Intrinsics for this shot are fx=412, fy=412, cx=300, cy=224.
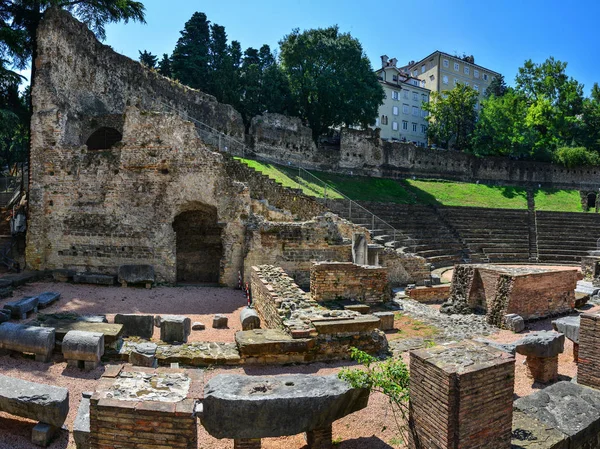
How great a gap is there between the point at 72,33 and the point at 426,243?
67.4ft

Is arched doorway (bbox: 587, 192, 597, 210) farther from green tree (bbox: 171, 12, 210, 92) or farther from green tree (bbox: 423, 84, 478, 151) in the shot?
green tree (bbox: 171, 12, 210, 92)

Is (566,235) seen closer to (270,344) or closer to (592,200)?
(592,200)

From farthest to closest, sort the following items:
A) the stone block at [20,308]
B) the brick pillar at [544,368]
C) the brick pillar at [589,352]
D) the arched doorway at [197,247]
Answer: the arched doorway at [197,247] < the stone block at [20,308] < the brick pillar at [544,368] < the brick pillar at [589,352]

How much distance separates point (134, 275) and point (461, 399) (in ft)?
44.5

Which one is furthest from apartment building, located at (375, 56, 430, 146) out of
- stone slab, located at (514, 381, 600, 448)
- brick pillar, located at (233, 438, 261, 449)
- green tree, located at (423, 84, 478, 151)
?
brick pillar, located at (233, 438, 261, 449)

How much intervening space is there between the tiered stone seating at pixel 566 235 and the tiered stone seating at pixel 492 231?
1.05 m

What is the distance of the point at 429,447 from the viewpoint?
466 centimetres

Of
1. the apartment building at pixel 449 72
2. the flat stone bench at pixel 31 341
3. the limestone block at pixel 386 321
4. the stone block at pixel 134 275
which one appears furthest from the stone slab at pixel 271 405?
the apartment building at pixel 449 72

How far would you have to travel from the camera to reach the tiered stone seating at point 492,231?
83.1 feet

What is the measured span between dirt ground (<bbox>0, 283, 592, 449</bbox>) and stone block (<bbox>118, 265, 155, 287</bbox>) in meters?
0.65

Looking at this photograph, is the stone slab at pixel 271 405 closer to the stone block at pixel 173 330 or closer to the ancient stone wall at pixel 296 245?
the stone block at pixel 173 330

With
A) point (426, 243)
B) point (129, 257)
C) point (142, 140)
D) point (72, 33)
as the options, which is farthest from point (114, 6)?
point (426, 243)

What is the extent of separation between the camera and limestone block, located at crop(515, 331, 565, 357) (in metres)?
7.40

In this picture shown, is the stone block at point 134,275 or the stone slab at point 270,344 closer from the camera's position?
the stone slab at point 270,344
